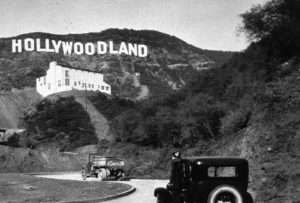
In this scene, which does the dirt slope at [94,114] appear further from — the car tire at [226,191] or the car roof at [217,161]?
the car tire at [226,191]

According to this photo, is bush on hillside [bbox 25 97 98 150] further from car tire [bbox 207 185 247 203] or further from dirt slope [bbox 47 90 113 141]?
car tire [bbox 207 185 247 203]

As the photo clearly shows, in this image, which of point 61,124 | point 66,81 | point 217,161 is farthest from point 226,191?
point 66,81

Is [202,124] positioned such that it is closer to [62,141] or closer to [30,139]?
[62,141]

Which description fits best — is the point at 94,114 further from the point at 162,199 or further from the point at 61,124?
the point at 162,199

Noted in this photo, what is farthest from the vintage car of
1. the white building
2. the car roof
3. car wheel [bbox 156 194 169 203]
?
the white building

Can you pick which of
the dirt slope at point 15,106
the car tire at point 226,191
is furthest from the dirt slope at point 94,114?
the car tire at point 226,191
